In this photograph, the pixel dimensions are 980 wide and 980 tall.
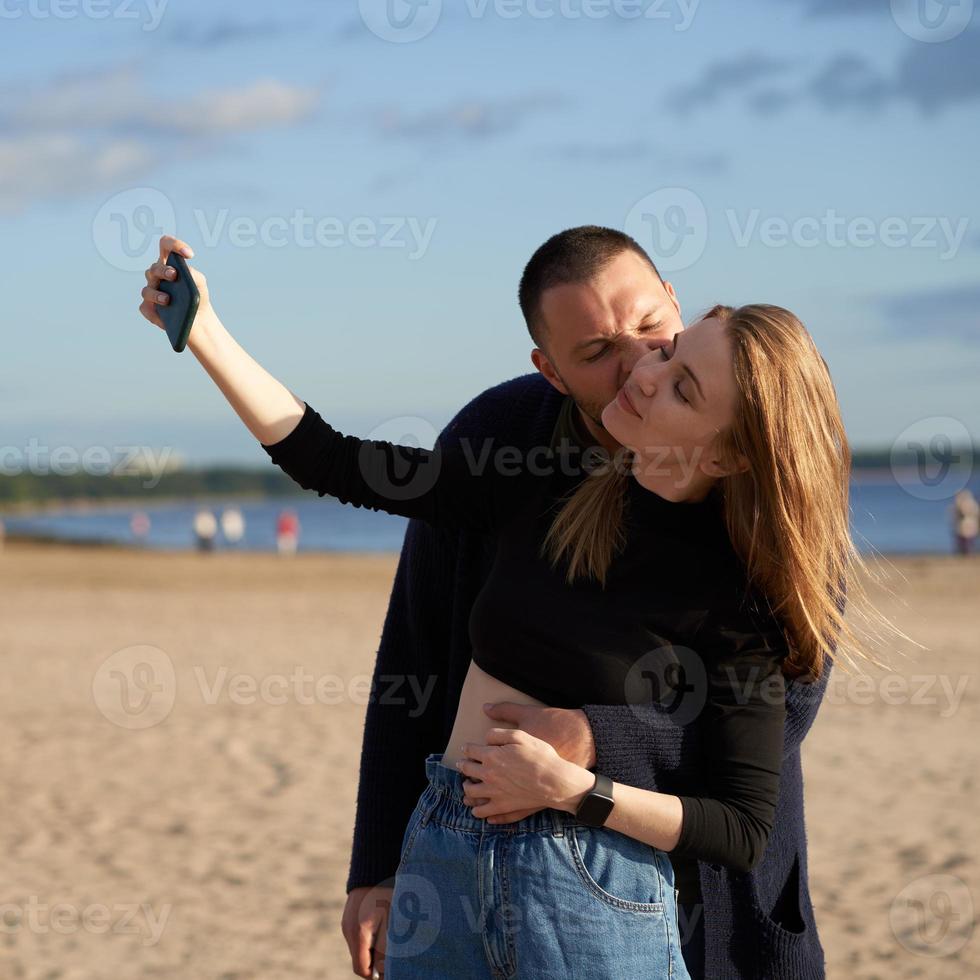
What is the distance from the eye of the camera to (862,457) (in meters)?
104

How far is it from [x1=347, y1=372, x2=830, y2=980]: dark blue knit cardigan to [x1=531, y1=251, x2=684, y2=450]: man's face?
0.50 ft

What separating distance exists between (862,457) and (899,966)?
339 feet

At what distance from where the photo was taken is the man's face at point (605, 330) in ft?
8.34

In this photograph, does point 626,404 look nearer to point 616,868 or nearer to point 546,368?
point 546,368

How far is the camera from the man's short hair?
267 cm

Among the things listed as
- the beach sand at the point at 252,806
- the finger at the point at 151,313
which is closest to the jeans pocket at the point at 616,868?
the finger at the point at 151,313

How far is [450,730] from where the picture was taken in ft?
8.93

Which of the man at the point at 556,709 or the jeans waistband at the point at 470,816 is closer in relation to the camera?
the jeans waistband at the point at 470,816

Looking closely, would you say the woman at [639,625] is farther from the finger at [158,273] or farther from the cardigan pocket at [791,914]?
the cardigan pocket at [791,914]

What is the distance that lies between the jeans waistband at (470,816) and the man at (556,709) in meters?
0.05

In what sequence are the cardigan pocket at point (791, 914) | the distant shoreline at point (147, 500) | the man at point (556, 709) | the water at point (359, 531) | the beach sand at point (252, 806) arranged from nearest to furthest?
1. the man at point (556, 709)
2. the cardigan pocket at point (791, 914)
3. the beach sand at point (252, 806)
4. the water at point (359, 531)
5. the distant shoreline at point (147, 500)

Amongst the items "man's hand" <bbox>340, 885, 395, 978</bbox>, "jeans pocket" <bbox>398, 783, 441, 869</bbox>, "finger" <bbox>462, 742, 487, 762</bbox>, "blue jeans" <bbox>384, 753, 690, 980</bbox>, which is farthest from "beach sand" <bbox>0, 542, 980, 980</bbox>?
"finger" <bbox>462, 742, 487, 762</bbox>

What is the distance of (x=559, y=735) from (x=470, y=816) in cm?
22

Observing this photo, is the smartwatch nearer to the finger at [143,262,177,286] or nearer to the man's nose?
the man's nose
